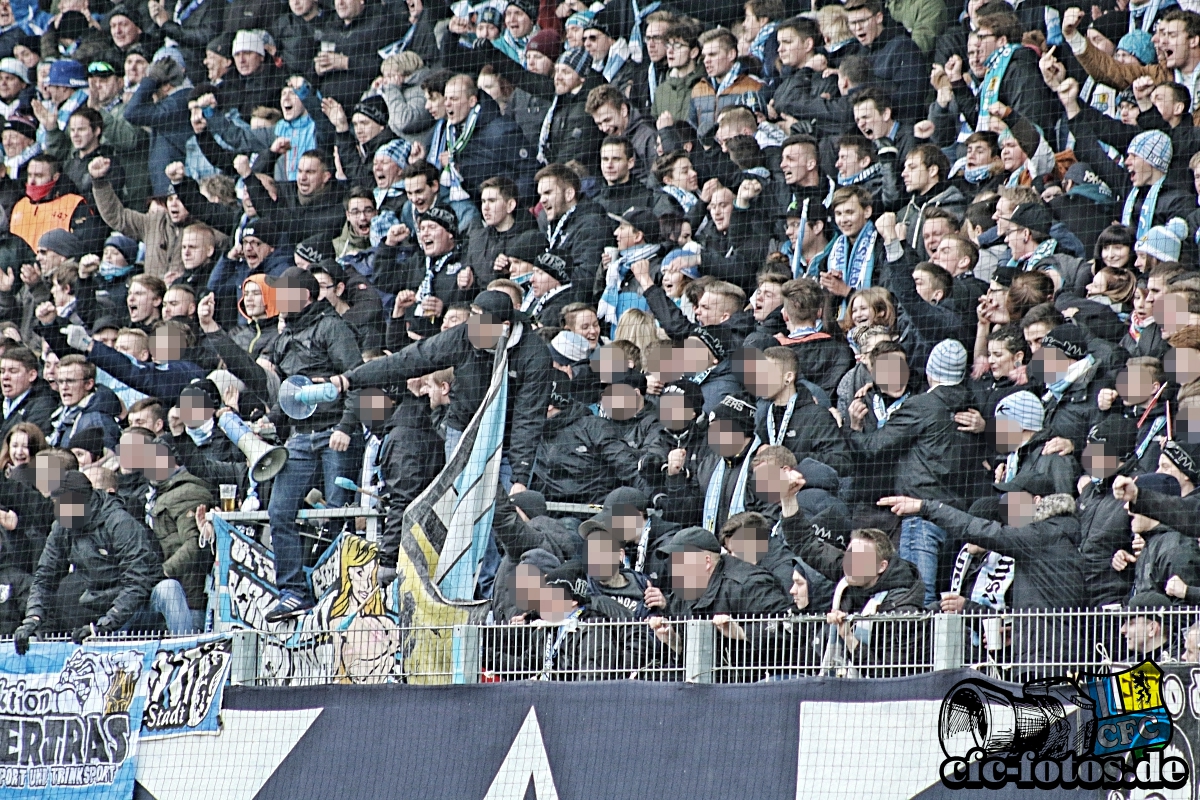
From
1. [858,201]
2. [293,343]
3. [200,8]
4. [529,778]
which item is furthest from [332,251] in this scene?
[529,778]

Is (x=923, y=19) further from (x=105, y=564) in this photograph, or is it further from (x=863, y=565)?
(x=105, y=564)

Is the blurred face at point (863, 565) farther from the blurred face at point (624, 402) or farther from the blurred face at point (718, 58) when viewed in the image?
the blurred face at point (718, 58)

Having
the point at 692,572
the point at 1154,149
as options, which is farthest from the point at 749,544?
the point at 1154,149

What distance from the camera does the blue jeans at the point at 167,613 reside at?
806cm

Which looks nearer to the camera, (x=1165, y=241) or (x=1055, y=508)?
(x=1055, y=508)

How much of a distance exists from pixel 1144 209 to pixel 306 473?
4027mm

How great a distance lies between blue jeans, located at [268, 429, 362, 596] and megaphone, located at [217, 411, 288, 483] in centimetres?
6

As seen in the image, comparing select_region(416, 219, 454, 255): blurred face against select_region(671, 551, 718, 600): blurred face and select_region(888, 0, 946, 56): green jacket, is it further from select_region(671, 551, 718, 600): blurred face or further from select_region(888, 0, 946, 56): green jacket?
select_region(671, 551, 718, 600): blurred face

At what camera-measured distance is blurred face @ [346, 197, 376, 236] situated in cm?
912

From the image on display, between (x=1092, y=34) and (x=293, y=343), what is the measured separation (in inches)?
162

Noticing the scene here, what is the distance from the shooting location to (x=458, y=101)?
913 centimetres

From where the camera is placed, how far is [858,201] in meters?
7.69

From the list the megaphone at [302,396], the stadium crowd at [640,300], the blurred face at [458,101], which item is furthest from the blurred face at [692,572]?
the blurred face at [458,101]

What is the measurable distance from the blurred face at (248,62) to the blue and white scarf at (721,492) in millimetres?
4315
